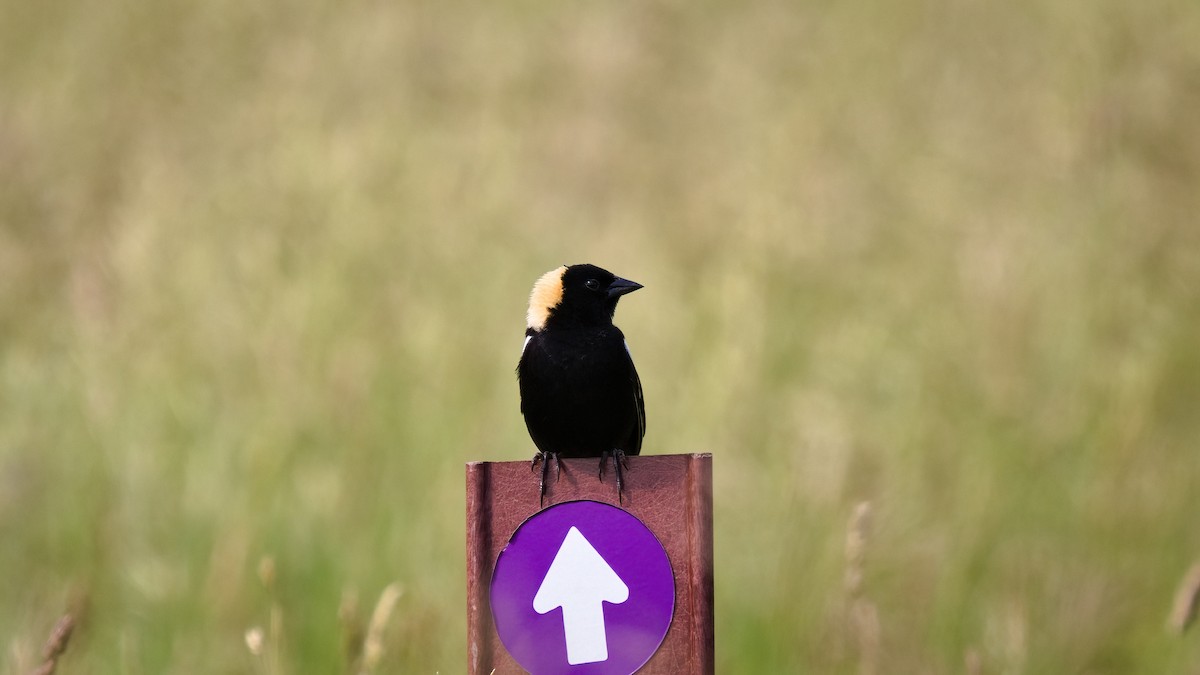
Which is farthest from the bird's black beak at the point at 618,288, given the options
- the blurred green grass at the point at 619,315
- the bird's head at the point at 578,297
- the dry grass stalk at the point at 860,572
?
the blurred green grass at the point at 619,315

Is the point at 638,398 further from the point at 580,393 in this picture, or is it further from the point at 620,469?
the point at 620,469

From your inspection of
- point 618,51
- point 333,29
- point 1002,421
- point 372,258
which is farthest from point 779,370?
point 333,29

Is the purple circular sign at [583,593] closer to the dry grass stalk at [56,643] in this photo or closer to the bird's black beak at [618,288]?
→ the dry grass stalk at [56,643]

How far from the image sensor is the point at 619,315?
5.71 meters

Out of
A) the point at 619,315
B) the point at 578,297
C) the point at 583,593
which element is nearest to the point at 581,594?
the point at 583,593

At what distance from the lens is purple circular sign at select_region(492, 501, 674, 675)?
1630 mm

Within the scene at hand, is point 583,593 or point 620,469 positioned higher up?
point 620,469

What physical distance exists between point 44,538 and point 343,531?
104 centimetres

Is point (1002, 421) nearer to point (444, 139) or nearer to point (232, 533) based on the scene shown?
point (232, 533)

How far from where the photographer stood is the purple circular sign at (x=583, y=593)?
64.2 inches

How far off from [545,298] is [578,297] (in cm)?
9

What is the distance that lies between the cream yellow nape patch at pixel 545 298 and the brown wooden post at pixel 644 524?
0.77 meters

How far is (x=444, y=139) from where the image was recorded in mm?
7211

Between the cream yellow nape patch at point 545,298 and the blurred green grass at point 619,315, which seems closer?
the cream yellow nape patch at point 545,298
